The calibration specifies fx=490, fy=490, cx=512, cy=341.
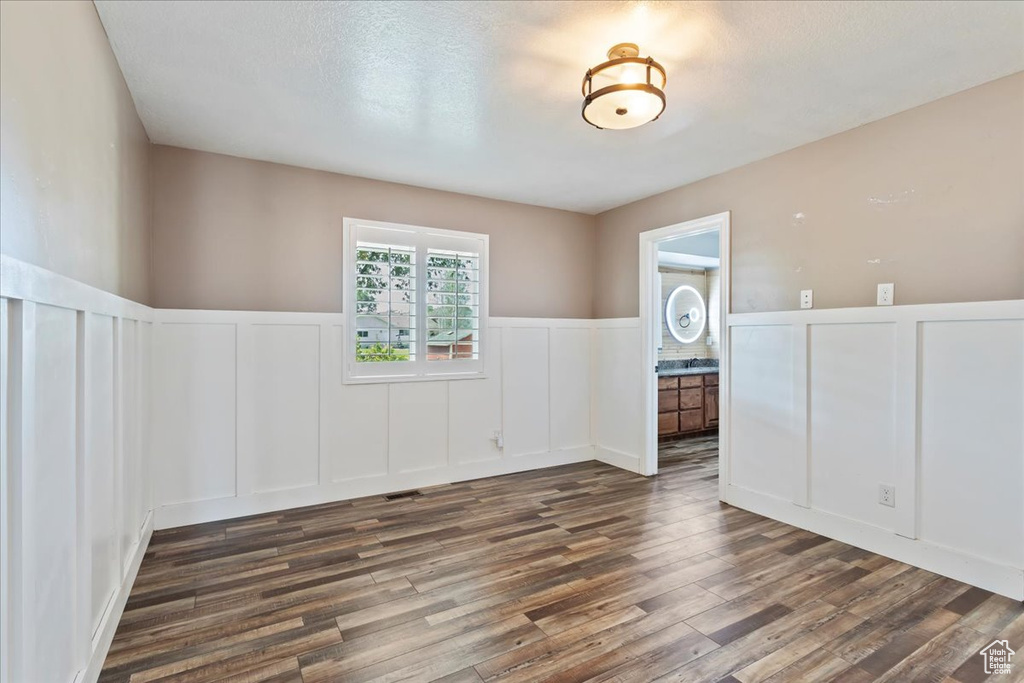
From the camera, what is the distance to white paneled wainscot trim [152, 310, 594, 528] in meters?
3.24

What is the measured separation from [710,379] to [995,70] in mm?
4349

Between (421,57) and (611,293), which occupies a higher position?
(421,57)

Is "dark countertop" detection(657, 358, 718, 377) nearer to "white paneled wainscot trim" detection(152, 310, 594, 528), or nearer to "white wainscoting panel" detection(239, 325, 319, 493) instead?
"white paneled wainscot trim" detection(152, 310, 594, 528)

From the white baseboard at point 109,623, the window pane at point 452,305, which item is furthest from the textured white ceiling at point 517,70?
the white baseboard at point 109,623

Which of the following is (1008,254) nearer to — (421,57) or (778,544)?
(778,544)

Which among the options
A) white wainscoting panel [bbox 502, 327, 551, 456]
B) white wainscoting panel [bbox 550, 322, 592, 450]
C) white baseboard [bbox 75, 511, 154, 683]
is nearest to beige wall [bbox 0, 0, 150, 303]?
white baseboard [bbox 75, 511, 154, 683]

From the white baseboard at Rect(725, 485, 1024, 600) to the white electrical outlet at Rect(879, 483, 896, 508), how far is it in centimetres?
16

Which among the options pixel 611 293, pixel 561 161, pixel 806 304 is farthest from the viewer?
pixel 611 293

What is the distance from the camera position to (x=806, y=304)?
3189 mm

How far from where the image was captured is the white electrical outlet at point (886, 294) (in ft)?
9.07

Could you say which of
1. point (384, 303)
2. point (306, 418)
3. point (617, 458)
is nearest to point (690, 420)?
point (617, 458)

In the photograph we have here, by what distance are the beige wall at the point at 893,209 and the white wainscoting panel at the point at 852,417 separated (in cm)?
24

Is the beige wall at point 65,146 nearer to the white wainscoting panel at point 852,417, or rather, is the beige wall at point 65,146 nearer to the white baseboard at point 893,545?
the white wainscoting panel at point 852,417

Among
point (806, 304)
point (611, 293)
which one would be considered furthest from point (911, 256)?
point (611, 293)
